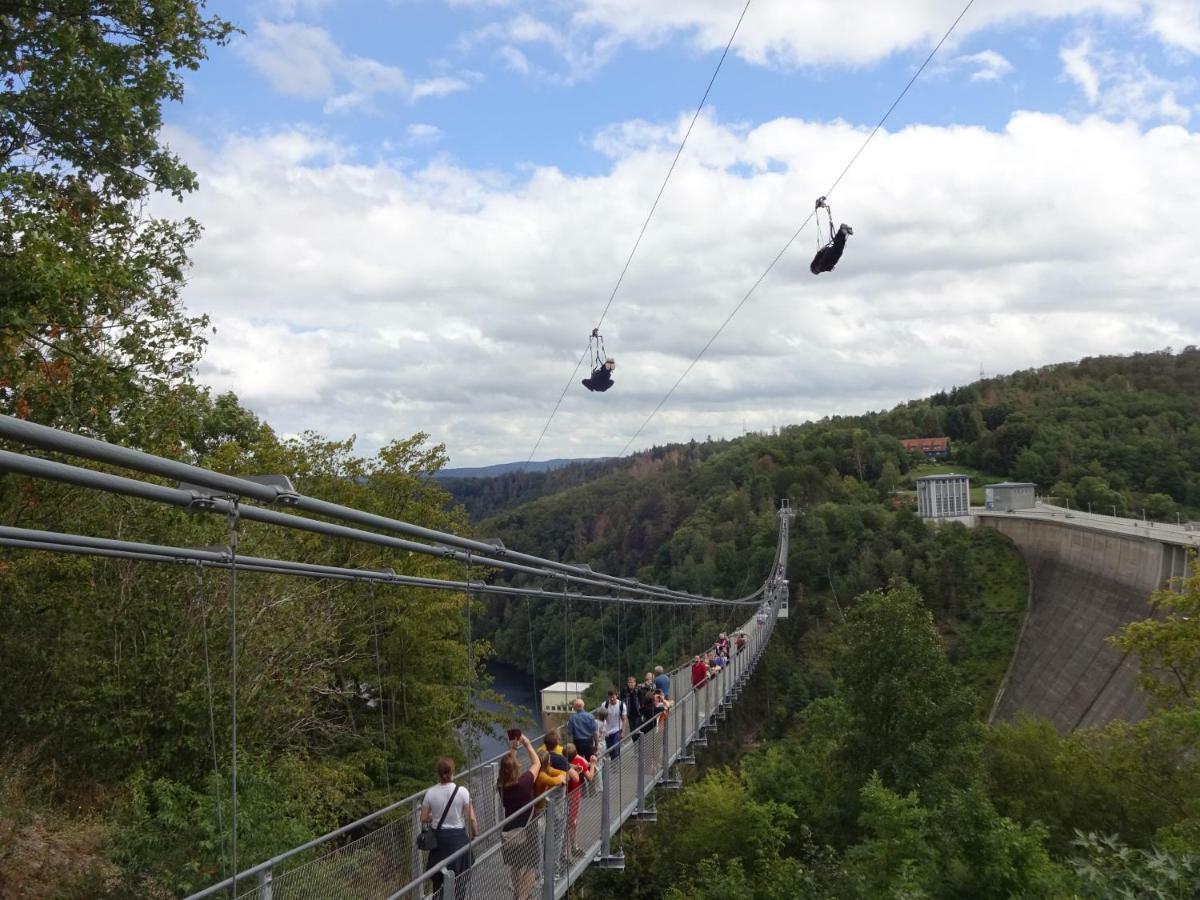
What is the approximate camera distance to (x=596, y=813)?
7.25 m

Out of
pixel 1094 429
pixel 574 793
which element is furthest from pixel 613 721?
pixel 1094 429

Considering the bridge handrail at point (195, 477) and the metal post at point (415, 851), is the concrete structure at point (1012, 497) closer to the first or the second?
the bridge handrail at point (195, 477)

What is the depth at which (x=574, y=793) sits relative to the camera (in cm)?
628

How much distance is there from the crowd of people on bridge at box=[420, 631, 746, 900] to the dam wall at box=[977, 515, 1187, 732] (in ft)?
75.1

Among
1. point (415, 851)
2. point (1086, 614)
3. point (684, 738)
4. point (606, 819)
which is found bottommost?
point (1086, 614)

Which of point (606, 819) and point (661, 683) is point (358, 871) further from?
point (661, 683)

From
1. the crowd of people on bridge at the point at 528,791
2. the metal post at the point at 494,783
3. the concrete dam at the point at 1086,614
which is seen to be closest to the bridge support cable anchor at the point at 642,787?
the crowd of people on bridge at the point at 528,791

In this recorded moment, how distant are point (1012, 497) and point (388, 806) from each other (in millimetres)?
59402

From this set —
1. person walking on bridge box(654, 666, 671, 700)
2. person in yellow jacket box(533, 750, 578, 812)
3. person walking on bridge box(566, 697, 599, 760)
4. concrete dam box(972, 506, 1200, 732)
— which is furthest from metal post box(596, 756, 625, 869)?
concrete dam box(972, 506, 1200, 732)

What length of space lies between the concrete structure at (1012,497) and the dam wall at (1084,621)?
11.8 m

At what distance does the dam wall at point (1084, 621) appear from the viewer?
101 feet

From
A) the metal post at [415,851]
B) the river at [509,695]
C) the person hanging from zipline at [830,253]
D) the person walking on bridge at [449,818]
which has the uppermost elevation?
the person hanging from zipline at [830,253]

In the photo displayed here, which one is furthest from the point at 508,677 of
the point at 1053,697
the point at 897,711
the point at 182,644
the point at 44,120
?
the point at 44,120

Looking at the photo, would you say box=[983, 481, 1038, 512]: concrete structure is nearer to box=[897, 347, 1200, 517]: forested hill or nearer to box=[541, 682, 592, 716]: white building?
box=[897, 347, 1200, 517]: forested hill
